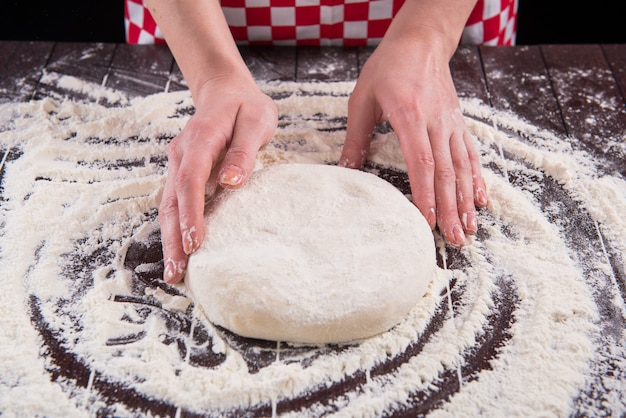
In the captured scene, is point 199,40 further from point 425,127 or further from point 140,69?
point 425,127

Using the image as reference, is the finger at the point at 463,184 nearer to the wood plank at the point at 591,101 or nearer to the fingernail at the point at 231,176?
the wood plank at the point at 591,101

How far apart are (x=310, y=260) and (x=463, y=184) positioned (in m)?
0.41

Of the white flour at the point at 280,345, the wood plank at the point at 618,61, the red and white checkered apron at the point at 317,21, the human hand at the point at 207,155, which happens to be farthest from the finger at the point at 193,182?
→ the wood plank at the point at 618,61

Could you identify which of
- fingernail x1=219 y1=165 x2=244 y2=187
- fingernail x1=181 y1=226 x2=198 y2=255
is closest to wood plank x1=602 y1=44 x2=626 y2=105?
fingernail x1=219 y1=165 x2=244 y2=187

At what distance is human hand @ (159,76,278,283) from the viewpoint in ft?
4.06

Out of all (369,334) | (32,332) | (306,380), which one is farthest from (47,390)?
(369,334)

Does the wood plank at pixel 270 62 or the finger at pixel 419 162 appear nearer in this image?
the finger at pixel 419 162

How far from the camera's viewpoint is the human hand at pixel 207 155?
1238 mm

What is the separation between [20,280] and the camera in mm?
1279

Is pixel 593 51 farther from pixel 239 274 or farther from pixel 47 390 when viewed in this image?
pixel 47 390

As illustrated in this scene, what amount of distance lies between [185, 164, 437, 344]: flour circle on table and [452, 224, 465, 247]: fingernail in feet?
0.23

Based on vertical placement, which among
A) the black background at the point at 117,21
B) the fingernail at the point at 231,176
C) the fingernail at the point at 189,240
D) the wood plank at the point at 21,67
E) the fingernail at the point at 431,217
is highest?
the fingernail at the point at 231,176

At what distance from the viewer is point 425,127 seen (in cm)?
143

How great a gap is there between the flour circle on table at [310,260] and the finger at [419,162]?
4cm
